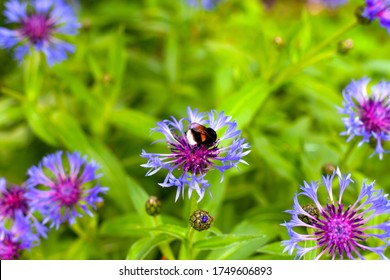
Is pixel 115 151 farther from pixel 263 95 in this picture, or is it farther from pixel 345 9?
pixel 345 9

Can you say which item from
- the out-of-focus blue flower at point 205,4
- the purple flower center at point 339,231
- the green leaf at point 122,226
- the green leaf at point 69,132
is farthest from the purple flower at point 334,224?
the out-of-focus blue flower at point 205,4

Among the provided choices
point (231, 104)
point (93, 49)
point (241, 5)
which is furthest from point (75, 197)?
point (241, 5)

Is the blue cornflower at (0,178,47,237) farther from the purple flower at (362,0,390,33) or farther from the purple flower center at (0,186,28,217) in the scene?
the purple flower at (362,0,390,33)

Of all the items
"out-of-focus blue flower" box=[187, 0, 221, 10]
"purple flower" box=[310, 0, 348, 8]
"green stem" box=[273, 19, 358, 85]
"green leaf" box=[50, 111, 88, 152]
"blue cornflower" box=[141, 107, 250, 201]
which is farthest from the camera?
"purple flower" box=[310, 0, 348, 8]

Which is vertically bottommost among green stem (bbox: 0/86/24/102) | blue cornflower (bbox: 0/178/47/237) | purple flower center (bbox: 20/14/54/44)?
blue cornflower (bbox: 0/178/47/237)

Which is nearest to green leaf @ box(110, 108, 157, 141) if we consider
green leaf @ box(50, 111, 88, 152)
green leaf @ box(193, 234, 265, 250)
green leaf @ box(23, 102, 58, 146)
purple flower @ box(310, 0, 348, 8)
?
green leaf @ box(50, 111, 88, 152)

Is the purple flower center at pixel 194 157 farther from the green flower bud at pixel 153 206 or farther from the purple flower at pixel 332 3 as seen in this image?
the purple flower at pixel 332 3

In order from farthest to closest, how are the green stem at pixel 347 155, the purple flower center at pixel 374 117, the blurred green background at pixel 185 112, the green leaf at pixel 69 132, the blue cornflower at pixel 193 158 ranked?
the green leaf at pixel 69 132, the blurred green background at pixel 185 112, the green stem at pixel 347 155, the purple flower center at pixel 374 117, the blue cornflower at pixel 193 158

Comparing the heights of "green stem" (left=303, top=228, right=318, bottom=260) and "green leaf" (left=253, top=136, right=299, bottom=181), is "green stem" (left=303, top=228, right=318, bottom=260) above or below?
below
